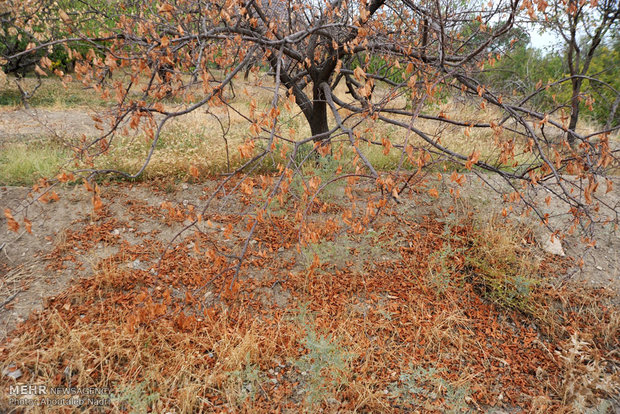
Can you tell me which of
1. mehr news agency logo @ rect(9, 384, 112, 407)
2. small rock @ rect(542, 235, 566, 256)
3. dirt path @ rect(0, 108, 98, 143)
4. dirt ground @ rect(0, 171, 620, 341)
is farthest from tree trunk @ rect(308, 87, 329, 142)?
dirt path @ rect(0, 108, 98, 143)

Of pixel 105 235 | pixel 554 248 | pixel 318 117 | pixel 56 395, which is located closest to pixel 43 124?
pixel 105 235

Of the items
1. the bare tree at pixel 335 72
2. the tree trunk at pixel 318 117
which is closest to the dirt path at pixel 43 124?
the bare tree at pixel 335 72

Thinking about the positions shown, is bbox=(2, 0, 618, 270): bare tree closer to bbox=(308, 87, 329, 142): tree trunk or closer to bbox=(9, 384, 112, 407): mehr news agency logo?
bbox=(308, 87, 329, 142): tree trunk

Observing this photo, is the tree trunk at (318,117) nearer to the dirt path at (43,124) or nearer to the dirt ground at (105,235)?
the dirt ground at (105,235)

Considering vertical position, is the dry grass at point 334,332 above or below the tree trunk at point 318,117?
below

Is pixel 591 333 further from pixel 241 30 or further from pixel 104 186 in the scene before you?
pixel 104 186

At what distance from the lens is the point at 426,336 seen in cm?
294

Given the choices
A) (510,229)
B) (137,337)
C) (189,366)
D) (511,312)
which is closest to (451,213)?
(510,229)

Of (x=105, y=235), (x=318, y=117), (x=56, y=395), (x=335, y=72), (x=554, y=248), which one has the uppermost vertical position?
(x=335, y=72)

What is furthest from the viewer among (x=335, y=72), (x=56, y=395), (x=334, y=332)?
(x=335, y=72)

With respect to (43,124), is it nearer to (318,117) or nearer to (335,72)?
(318,117)

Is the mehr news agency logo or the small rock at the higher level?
the small rock

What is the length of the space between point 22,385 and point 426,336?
3.03 metres

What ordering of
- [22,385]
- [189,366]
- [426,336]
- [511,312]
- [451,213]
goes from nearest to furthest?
[22,385] < [189,366] < [426,336] < [511,312] < [451,213]
